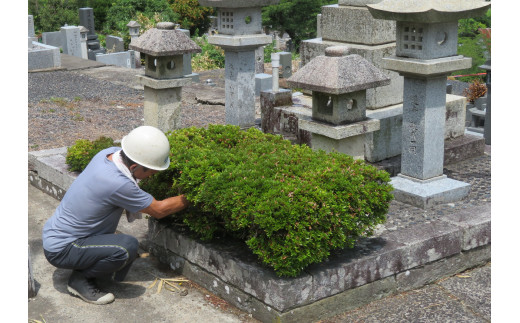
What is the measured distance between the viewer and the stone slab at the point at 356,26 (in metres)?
7.75

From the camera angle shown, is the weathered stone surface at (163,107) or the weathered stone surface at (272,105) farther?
the weathered stone surface at (163,107)

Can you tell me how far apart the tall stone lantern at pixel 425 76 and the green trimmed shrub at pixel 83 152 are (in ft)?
9.96

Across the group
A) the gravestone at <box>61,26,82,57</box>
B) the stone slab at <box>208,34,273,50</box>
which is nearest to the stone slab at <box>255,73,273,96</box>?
the stone slab at <box>208,34,273,50</box>

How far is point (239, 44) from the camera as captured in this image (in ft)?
29.3

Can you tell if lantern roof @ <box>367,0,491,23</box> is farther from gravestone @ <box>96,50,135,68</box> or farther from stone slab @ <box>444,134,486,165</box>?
gravestone @ <box>96,50,135,68</box>

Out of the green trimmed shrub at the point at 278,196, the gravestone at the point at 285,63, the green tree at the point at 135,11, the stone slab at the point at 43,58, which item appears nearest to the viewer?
the green trimmed shrub at the point at 278,196

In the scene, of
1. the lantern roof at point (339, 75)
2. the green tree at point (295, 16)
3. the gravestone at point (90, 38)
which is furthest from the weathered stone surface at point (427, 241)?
the green tree at point (295, 16)

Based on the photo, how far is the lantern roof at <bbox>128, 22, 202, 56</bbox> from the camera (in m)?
8.19

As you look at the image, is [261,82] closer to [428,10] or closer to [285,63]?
[285,63]

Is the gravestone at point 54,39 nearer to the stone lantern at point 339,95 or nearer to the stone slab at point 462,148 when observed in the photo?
the stone slab at point 462,148

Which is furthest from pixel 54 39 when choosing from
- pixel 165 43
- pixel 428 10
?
pixel 428 10

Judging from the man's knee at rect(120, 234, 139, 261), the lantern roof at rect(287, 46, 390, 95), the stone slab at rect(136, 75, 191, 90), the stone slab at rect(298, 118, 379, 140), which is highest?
the lantern roof at rect(287, 46, 390, 95)

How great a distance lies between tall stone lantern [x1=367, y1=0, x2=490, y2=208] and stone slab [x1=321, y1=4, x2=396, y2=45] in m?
1.48

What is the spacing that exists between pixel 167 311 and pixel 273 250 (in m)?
1.01
